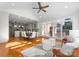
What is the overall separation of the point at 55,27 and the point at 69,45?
1.46 ft

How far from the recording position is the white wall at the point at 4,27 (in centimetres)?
238

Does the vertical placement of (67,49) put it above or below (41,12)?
below

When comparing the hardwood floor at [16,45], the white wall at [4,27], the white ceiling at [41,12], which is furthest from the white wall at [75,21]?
the white wall at [4,27]

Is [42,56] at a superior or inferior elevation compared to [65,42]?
inferior

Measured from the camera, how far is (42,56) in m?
2.50

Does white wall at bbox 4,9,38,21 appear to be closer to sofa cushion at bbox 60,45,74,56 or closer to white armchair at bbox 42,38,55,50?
white armchair at bbox 42,38,55,50

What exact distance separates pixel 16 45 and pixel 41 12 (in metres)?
0.81

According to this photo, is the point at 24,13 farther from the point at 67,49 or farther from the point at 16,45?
the point at 67,49

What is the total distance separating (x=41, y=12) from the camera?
2.43 m

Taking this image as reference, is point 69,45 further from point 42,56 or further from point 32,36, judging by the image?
point 32,36

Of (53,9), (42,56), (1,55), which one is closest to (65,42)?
(42,56)

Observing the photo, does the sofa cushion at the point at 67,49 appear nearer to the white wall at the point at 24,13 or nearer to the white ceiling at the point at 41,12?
the white ceiling at the point at 41,12

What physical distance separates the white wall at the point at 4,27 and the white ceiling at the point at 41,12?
4.6 inches

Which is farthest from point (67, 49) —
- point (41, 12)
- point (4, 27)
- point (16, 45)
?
point (4, 27)
